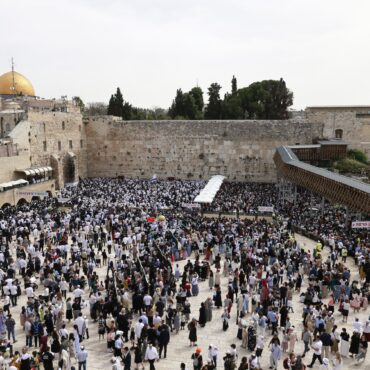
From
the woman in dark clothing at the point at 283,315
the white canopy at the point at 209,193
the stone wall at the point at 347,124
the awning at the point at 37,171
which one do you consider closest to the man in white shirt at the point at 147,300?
the woman in dark clothing at the point at 283,315

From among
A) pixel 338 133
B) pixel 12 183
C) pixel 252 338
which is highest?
pixel 338 133

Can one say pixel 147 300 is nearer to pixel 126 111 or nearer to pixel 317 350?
pixel 317 350

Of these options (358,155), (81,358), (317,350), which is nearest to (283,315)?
(317,350)

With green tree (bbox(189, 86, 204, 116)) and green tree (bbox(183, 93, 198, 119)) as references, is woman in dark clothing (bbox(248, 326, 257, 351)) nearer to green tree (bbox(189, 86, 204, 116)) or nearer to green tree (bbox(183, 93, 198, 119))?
green tree (bbox(183, 93, 198, 119))

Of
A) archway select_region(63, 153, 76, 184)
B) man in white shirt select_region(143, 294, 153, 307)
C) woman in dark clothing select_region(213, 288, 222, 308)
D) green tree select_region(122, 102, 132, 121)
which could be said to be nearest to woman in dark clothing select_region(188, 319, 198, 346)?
man in white shirt select_region(143, 294, 153, 307)

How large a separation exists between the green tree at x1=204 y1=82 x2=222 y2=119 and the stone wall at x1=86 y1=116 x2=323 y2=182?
10.4 metres

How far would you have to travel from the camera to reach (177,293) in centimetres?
1230

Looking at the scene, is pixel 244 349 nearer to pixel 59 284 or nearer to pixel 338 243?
pixel 59 284

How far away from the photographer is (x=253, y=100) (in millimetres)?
46469

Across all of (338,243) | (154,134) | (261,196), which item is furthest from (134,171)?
(338,243)

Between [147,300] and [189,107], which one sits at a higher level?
[189,107]

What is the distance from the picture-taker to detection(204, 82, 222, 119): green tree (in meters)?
44.8

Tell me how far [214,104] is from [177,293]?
3517 centimetres

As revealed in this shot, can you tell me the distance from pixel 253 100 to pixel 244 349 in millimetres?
39357
